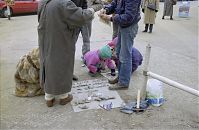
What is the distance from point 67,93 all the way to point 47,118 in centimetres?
49

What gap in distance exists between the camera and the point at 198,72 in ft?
19.8

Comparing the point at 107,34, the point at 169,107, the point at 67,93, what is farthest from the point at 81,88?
the point at 107,34

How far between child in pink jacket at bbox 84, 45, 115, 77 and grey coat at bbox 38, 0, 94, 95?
1242 mm

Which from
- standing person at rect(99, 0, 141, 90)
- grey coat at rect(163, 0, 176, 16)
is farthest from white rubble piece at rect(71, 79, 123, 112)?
grey coat at rect(163, 0, 176, 16)

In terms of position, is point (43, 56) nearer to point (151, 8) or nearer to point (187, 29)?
point (151, 8)

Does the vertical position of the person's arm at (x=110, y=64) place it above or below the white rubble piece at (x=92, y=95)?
above

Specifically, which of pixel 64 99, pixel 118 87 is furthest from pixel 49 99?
pixel 118 87

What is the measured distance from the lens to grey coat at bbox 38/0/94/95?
12.7ft

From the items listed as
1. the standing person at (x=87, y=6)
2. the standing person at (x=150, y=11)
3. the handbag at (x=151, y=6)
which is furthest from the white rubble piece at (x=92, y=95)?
the handbag at (x=151, y=6)

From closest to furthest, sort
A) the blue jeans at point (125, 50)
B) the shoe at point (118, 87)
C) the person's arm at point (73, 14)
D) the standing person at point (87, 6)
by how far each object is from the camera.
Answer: the person's arm at point (73, 14) < the standing person at point (87, 6) < the blue jeans at point (125, 50) < the shoe at point (118, 87)

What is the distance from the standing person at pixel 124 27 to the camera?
4.33 meters

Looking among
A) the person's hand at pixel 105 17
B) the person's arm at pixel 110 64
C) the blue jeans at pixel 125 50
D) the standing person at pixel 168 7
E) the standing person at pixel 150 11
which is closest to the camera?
the blue jeans at pixel 125 50

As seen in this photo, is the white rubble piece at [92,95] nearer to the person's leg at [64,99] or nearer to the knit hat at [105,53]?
the person's leg at [64,99]

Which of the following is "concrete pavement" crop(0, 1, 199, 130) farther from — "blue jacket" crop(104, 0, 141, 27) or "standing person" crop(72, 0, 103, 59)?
"blue jacket" crop(104, 0, 141, 27)
